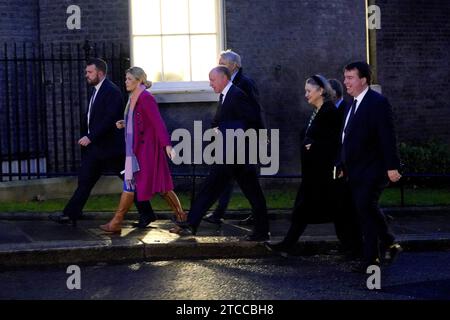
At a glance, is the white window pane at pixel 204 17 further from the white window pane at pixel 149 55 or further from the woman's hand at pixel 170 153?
the woman's hand at pixel 170 153

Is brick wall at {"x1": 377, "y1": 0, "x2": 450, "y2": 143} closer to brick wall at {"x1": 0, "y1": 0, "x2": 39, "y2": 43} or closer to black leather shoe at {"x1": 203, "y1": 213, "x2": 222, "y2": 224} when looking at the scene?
brick wall at {"x1": 0, "y1": 0, "x2": 39, "y2": 43}

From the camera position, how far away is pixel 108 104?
31.8 feet

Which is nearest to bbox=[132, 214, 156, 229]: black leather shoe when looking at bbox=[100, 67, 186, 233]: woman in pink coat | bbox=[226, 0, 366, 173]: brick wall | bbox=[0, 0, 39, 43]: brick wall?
bbox=[100, 67, 186, 233]: woman in pink coat

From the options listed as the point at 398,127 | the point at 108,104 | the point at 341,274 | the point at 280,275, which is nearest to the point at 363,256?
the point at 341,274

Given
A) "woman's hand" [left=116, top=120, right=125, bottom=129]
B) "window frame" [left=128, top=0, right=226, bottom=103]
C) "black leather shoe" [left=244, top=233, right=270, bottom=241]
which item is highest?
"window frame" [left=128, top=0, right=226, bottom=103]

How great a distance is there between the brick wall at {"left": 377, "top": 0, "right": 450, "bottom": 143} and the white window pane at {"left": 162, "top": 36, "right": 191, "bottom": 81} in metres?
4.53

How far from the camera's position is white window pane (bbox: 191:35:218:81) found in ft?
42.9

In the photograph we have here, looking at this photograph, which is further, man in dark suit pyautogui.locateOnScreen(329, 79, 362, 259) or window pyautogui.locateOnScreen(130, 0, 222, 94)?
window pyautogui.locateOnScreen(130, 0, 222, 94)

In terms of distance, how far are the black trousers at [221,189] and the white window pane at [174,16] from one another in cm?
464

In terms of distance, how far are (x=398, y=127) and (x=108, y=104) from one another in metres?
8.05

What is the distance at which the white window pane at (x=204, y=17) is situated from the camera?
13.0 metres

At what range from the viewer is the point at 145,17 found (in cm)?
1305

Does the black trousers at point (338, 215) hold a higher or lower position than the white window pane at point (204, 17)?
lower

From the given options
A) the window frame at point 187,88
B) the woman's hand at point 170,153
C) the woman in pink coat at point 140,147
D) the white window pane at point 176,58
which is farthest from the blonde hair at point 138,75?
the white window pane at point 176,58
